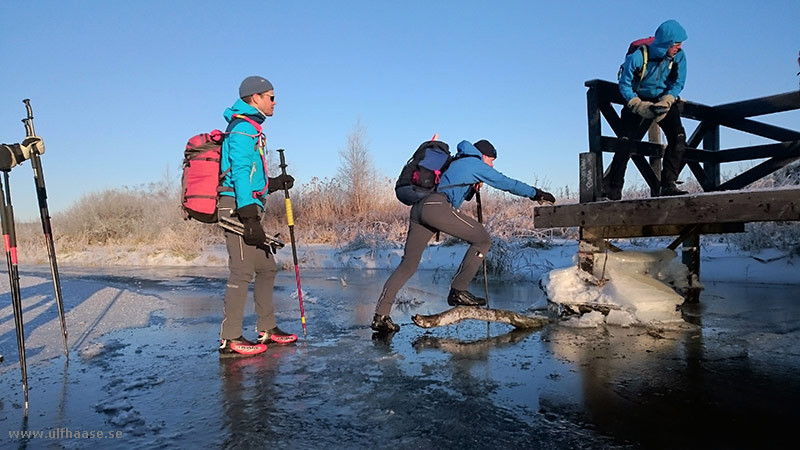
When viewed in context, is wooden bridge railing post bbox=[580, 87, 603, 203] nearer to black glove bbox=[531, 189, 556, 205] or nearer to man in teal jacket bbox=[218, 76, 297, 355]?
black glove bbox=[531, 189, 556, 205]

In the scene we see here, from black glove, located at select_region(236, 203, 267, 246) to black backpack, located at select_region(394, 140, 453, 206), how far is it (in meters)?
1.66

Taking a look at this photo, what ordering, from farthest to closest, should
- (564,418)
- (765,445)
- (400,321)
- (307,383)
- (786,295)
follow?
(786,295)
(400,321)
(307,383)
(564,418)
(765,445)

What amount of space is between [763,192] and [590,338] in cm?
179

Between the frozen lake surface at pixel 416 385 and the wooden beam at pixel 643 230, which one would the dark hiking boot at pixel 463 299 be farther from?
the wooden beam at pixel 643 230

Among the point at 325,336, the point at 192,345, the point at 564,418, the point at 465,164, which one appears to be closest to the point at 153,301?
the point at 192,345

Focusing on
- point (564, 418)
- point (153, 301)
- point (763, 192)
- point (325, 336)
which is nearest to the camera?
point (564, 418)

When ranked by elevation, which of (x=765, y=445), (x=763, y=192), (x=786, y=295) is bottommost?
(x=786, y=295)

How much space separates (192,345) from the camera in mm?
4855

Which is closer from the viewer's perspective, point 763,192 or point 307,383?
point 307,383

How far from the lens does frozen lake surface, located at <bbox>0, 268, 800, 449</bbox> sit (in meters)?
2.69

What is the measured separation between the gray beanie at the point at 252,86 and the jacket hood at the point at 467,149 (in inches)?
78.9

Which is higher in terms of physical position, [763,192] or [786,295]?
[763,192]

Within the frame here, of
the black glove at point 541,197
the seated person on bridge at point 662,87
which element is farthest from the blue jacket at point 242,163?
the seated person on bridge at point 662,87

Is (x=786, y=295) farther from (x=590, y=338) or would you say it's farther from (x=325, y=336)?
(x=325, y=336)
